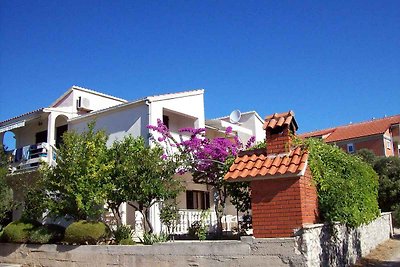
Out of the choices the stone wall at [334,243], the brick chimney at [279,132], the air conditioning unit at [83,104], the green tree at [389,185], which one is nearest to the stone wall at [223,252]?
the stone wall at [334,243]

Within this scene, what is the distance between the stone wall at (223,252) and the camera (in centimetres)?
938

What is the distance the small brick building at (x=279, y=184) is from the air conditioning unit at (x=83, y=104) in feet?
52.1

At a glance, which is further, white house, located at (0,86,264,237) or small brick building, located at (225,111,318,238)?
white house, located at (0,86,264,237)

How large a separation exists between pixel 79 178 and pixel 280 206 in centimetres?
791

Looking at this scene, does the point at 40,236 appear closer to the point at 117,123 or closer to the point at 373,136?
the point at 117,123

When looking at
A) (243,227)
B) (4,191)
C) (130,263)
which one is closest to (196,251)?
(130,263)

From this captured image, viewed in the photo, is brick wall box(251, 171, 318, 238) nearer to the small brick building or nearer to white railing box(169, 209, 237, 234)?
the small brick building

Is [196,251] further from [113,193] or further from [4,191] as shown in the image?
[4,191]

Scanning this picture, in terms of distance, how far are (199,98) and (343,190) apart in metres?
14.0

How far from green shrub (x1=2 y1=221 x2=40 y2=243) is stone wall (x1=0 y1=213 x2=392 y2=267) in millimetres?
270

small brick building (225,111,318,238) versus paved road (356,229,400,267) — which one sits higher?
small brick building (225,111,318,238)

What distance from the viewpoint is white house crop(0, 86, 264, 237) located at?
20422 mm

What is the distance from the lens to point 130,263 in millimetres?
12086

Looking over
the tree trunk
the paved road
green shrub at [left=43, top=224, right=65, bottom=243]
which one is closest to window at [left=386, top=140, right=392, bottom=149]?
the paved road
